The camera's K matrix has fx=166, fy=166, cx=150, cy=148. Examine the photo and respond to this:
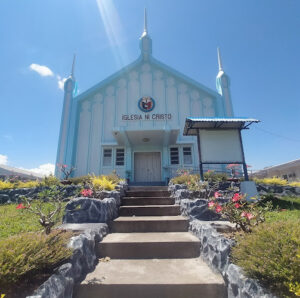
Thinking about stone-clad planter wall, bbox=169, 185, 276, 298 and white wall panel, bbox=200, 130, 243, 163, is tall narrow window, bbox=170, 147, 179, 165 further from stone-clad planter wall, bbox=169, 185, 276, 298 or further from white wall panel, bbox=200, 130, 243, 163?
stone-clad planter wall, bbox=169, 185, 276, 298

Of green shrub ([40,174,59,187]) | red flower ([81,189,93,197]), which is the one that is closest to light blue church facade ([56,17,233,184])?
green shrub ([40,174,59,187])

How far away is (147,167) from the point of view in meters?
12.4

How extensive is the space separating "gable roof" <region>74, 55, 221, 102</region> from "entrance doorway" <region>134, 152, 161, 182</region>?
241 inches

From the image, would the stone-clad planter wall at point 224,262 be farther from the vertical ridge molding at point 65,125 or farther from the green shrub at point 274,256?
the vertical ridge molding at point 65,125

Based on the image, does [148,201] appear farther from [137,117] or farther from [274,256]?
[137,117]

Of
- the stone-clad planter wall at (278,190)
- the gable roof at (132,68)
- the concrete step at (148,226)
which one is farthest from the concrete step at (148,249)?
the gable roof at (132,68)

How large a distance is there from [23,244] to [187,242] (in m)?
2.69

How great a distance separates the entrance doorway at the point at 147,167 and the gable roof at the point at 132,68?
20.1ft

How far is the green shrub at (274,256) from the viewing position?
1.68 meters

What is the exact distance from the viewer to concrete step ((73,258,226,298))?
2318 millimetres

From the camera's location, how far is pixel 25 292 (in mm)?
1738

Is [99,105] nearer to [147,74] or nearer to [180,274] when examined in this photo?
[147,74]

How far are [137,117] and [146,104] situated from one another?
4.15ft

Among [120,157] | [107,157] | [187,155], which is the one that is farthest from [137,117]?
[187,155]
